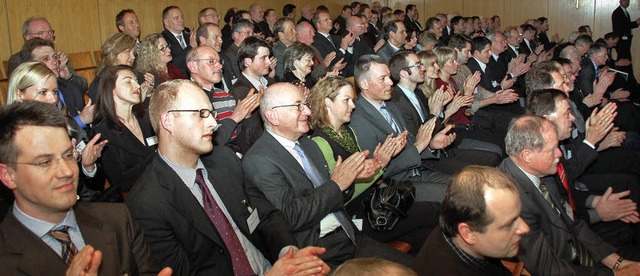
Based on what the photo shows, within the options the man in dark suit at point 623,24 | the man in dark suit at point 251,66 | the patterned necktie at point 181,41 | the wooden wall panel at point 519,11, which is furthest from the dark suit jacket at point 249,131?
the wooden wall panel at point 519,11

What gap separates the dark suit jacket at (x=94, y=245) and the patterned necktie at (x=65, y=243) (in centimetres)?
4

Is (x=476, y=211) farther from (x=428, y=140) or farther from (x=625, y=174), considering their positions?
(x=625, y=174)

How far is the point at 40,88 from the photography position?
3100mm

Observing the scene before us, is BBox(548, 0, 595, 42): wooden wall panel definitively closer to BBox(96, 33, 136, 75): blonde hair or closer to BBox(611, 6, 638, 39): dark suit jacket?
BBox(611, 6, 638, 39): dark suit jacket

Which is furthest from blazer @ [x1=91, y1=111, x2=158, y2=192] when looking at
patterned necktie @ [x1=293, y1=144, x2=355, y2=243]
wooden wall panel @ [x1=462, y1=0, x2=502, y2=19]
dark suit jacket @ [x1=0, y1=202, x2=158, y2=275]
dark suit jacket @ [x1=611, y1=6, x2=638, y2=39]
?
wooden wall panel @ [x1=462, y1=0, x2=502, y2=19]

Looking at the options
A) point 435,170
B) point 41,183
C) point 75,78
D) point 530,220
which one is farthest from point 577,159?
point 75,78

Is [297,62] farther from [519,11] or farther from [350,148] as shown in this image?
[519,11]

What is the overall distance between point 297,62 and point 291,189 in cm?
234

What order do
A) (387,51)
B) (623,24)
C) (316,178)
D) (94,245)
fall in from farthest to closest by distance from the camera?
(623,24) < (387,51) < (316,178) < (94,245)

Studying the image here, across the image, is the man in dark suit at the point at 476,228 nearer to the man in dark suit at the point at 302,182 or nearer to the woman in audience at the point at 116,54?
the man in dark suit at the point at 302,182

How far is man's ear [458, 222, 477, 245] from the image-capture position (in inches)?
73.8

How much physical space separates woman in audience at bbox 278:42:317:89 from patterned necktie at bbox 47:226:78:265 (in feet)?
10.3

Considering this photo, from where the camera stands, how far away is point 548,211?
99.0 inches

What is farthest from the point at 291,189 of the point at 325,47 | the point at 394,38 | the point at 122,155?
the point at 325,47
